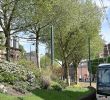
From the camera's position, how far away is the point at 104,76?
32188 millimetres

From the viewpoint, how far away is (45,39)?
52344 mm

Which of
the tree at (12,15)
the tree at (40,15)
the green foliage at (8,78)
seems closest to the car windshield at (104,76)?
the tree at (40,15)

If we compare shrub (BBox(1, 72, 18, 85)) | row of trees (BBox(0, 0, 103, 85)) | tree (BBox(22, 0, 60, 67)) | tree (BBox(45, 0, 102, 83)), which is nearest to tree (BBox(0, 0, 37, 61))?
row of trees (BBox(0, 0, 103, 85))

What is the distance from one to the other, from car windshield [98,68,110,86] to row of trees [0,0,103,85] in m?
6.01

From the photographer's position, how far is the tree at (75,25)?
47.7 meters

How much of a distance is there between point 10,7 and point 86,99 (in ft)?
32.9

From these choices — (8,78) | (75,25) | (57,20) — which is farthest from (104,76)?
(75,25)

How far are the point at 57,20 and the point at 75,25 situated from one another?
5551 mm

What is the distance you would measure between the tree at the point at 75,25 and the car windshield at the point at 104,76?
1460 cm

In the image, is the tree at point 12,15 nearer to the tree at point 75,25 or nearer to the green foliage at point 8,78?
the tree at point 75,25

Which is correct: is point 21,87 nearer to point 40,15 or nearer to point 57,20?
point 40,15

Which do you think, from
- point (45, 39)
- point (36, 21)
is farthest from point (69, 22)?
point (36, 21)

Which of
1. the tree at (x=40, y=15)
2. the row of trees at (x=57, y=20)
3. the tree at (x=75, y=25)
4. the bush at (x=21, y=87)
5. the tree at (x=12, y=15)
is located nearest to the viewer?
the bush at (x=21, y=87)

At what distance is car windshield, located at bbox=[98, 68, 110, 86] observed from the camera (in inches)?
1247
